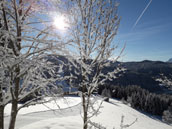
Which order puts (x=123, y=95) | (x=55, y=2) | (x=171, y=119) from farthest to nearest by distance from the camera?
(x=123, y=95), (x=171, y=119), (x=55, y=2)

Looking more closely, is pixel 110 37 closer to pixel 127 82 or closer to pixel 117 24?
pixel 117 24

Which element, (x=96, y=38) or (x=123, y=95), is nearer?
(x=96, y=38)

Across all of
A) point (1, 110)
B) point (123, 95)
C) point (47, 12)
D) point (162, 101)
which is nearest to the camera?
point (47, 12)

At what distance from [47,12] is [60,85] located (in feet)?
5.95

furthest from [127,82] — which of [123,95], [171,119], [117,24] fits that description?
[117,24]

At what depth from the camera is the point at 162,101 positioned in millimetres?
58906

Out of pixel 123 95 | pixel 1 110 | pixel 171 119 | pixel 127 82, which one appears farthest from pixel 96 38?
pixel 127 82

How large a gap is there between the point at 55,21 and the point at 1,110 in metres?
2.19

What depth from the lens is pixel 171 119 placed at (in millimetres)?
41531

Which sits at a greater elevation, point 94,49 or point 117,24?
point 117,24

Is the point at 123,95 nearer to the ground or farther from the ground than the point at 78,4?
nearer to the ground

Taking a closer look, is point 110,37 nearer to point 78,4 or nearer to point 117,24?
point 117,24

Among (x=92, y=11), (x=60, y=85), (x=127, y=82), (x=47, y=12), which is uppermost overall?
(x=92, y=11)

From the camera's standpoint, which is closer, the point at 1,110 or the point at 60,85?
the point at 1,110
